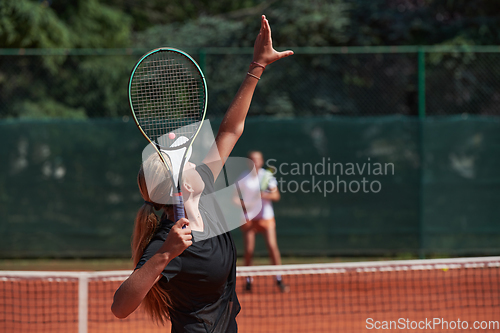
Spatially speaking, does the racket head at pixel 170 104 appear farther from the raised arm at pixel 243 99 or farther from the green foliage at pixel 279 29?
the green foliage at pixel 279 29

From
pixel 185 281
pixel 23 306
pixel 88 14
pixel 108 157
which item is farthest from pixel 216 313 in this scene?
pixel 88 14

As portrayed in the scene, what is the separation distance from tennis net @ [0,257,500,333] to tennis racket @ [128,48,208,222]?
4.74ft

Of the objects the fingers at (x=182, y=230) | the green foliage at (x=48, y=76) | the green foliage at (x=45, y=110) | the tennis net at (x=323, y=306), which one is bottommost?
the tennis net at (x=323, y=306)

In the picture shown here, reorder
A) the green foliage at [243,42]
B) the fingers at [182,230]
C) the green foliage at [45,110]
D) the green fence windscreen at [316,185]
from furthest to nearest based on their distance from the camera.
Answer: the green foliage at [45,110] < the green foliage at [243,42] < the green fence windscreen at [316,185] < the fingers at [182,230]

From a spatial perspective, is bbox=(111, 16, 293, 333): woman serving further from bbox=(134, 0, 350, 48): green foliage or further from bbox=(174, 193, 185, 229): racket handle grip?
bbox=(134, 0, 350, 48): green foliage

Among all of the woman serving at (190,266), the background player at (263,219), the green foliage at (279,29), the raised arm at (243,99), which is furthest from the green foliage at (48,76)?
the woman serving at (190,266)

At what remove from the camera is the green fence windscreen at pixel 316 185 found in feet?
20.7

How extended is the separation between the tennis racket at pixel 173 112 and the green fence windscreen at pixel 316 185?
12.9 ft

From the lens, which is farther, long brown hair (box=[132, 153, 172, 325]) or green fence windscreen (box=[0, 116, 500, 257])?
green fence windscreen (box=[0, 116, 500, 257])

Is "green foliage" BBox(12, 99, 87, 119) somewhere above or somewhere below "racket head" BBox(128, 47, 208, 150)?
above

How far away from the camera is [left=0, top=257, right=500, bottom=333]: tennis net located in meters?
4.20

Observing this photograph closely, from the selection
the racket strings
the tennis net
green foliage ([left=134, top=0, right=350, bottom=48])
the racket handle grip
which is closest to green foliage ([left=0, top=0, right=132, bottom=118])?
green foliage ([left=134, top=0, right=350, bottom=48])

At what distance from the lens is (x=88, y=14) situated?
9.92 meters

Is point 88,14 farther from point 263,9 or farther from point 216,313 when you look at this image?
point 216,313
